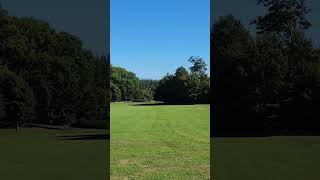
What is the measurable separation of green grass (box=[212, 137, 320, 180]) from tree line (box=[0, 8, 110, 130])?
6.49 ft

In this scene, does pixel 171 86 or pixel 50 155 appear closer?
pixel 50 155

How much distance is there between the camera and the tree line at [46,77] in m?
6.49

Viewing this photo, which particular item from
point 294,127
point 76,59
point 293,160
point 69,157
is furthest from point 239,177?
point 76,59

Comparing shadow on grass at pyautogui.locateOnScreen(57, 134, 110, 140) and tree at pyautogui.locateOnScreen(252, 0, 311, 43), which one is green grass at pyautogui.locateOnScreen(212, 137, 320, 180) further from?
tree at pyautogui.locateOnScreen(252, 0, 311, 43)

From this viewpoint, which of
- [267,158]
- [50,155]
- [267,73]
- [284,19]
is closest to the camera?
[50,155]

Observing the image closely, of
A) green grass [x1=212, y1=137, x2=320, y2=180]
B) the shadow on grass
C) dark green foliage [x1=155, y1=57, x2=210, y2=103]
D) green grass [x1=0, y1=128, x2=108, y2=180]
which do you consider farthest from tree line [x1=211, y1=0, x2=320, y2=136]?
dark green foliage [x1=155, y1=57, x2=210, y2=103]

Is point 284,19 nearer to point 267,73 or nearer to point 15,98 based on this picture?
point 267,73

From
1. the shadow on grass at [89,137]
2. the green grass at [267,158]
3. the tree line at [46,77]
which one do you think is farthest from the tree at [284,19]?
the shadow on grass at [89,137]

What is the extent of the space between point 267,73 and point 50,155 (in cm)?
379

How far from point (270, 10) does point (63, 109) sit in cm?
376

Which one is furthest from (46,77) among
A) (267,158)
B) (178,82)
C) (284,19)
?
(178,82)

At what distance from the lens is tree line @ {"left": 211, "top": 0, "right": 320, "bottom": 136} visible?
7184 mm

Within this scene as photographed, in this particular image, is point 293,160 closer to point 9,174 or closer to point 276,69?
point 276,69

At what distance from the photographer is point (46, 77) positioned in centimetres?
673
